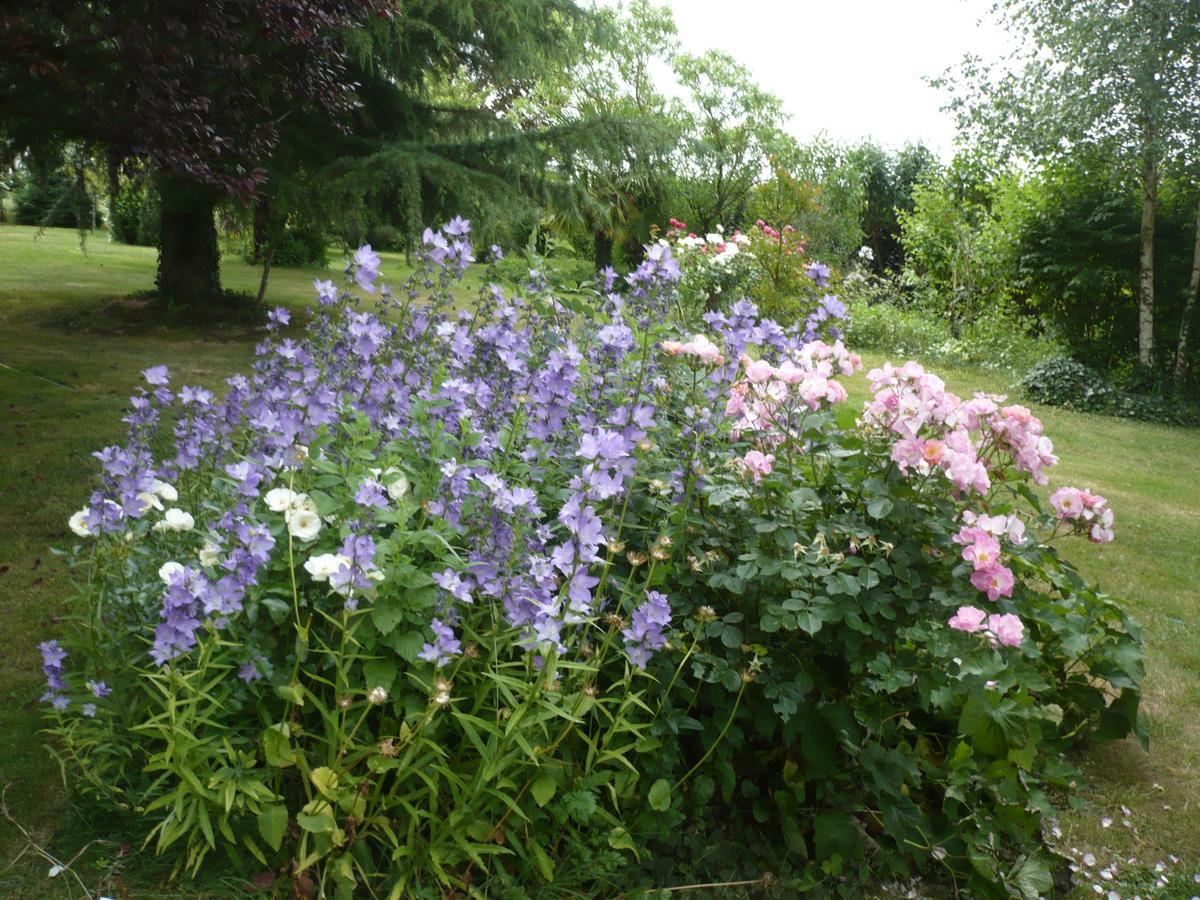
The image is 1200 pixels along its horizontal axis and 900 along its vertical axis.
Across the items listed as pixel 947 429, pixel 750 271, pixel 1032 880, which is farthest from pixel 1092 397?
pixel 1032 880

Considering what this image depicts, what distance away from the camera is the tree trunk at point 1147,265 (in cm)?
1110

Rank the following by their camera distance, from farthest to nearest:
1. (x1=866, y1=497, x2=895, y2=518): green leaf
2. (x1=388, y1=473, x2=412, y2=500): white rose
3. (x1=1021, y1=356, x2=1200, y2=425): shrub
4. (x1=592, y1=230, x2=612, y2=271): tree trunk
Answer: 1. (x1=592, y1=230, x2=612, y2=271): tree trunk
2. (x1=1021, y1=356, x2=1200, y2=425): shrub
3. (x1=866, y1=497, x2=895, y2=518): green leaf
4. (x1=388, y1=473, x2=412, y2=500): white rose

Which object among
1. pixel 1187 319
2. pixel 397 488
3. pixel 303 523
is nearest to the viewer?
pixel 303 523

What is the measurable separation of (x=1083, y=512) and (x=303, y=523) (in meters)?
1.97

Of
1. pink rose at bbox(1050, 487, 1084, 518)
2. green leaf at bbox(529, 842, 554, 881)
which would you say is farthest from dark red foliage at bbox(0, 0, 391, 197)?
pink rose at bbox(1050, 487, 1084, 518)

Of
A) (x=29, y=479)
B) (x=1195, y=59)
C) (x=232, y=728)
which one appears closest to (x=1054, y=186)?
(x=1195, y=59)

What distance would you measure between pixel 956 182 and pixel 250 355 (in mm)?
12187

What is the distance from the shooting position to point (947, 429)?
7.77 feet

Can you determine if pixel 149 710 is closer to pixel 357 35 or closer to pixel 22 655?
pixel 22 655

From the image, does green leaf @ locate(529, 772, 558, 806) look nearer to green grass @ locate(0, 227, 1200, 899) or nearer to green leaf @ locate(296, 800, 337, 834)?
green leaf @ locate(296, 800, 337, 834)

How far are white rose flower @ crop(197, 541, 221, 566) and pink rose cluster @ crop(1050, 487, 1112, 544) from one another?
2.05 meters

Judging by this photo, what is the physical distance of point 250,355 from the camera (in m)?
7.68

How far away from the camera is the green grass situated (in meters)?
2.42

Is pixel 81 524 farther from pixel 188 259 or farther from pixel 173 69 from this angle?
pixel 188 259
